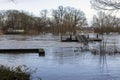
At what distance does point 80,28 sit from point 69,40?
6194cm

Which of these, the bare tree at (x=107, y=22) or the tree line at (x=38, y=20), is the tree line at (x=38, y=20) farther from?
the bare tree at (x=107, y=22)

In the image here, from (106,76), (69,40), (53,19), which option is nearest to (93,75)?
(106,76)

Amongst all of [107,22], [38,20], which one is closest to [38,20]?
[38,20]

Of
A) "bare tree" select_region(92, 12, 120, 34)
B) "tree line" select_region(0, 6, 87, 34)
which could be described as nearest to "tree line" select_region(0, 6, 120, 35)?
"tree line" select_region(0, 6, 87, 34)

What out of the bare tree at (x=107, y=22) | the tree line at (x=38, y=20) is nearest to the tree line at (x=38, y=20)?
the tree line at (x=38, y=20)

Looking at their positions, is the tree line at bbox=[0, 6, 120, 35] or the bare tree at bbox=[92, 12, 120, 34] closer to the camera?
the bare tree at bbox=[92, 12, 120, 34]

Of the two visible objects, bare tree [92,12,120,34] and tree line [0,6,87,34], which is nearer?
bare tree [92,12,120,34]

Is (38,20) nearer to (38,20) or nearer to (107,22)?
(38,20)

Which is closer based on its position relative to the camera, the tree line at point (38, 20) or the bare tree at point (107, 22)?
the bare tree at point (107, 22)

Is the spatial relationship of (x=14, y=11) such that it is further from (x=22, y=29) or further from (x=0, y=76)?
(x=0, y=76)

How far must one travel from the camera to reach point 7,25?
139 m

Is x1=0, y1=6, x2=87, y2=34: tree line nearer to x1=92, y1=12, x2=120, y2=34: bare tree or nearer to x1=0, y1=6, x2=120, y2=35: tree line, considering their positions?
x1=0, y1=6, x2=120, y2=35: tree line

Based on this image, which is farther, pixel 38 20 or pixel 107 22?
pixel 38 20

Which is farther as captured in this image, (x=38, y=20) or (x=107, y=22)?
(x=38, y=20)
